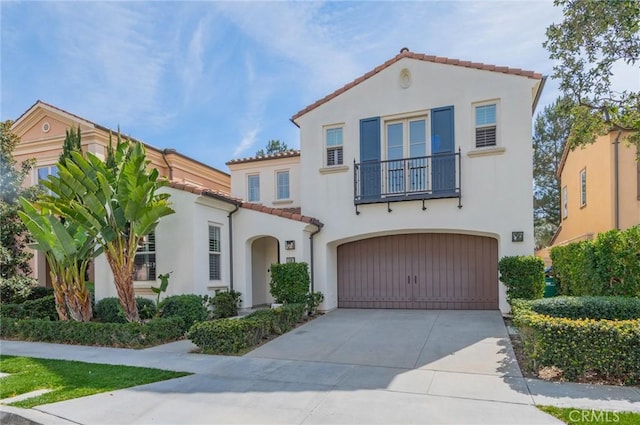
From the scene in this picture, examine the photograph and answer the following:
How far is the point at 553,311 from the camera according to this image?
7477mm

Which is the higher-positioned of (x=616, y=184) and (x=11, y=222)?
(x=616, y=184)

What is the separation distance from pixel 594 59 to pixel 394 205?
626 cm

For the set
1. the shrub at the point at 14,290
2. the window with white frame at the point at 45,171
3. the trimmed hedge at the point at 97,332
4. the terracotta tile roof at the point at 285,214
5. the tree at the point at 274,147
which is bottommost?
the trimmed hedge at the point at 97,332

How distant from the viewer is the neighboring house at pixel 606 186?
563 inches

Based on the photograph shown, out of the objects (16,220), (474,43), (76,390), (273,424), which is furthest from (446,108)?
(16,220)

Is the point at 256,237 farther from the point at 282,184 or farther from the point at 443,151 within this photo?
the point at 443,151

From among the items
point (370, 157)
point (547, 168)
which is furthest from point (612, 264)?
point (547, 168)

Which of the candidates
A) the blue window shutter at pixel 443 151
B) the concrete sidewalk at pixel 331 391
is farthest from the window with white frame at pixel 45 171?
the blue window shutter at pixel 443 151

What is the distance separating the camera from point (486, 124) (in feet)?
39.8

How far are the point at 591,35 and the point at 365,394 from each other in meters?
8.51

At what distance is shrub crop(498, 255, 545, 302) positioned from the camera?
10.6m

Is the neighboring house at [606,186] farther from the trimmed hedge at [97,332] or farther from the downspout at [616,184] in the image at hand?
the trimmed hedge at [97,332]

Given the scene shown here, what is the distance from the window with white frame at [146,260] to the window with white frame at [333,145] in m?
6.25

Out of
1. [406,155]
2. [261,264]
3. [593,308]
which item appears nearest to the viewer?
[593,308]
